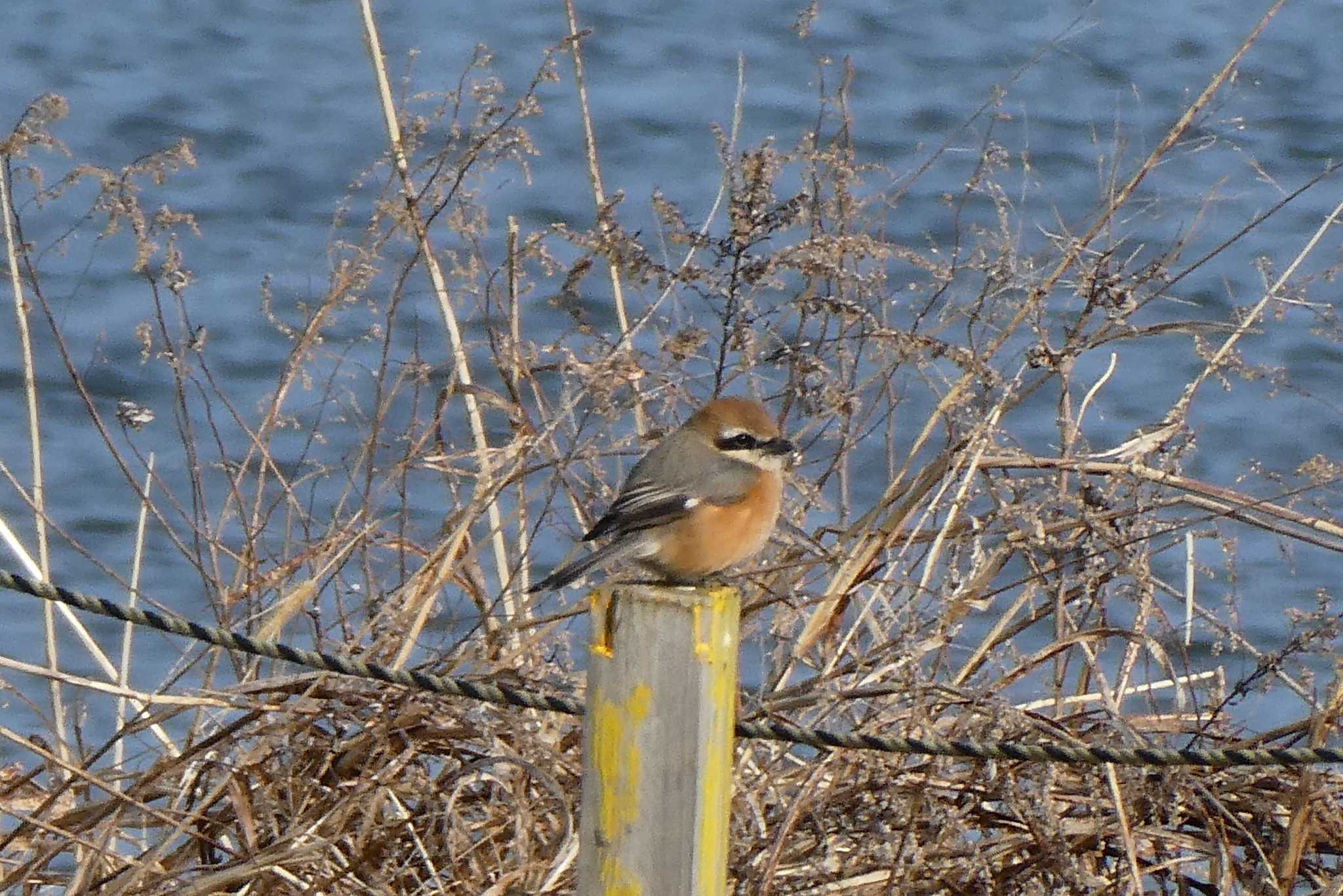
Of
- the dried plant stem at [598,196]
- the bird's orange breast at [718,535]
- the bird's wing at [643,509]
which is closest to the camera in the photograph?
the bird's wing at [643,509]

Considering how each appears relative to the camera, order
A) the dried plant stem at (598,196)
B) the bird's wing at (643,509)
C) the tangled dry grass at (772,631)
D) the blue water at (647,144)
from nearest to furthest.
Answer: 1. the tangled dry grass at (772,631)
2. the bird's wing at (643,509)
3. the dried plant stem at (598,196)
4. the blue water at (647,144)

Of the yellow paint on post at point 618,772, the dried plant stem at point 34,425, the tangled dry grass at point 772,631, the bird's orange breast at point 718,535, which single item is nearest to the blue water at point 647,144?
the dried plant stem at point 34,425

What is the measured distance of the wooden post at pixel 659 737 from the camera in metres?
2.56

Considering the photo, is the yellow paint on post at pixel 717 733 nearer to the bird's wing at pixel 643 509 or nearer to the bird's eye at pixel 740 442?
the bird's wing at pixel 643 509

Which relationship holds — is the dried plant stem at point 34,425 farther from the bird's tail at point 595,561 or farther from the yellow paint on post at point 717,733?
the yellow paint on post at point 717,733

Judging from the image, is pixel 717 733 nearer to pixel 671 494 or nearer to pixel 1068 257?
pixel 671 494

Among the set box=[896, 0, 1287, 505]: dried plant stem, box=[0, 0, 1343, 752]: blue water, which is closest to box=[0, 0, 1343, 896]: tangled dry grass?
box=[896, 0, 1287, 505]: dried plant stem

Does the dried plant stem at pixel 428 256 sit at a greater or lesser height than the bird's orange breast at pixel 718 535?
greater

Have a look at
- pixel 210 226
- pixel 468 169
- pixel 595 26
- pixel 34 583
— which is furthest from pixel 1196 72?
→ pixel 34 583

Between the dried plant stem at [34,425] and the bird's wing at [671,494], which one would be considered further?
the dried plant stem at [34,425]

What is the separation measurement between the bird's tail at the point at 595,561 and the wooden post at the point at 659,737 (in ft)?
3.35

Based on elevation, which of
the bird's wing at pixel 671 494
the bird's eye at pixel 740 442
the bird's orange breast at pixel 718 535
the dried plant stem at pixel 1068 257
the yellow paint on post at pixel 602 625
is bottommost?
the yellow paint on post at pixel 602 625

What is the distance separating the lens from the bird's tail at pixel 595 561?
3.76 m

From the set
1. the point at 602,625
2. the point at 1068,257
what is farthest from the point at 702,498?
the point at 602,625
